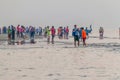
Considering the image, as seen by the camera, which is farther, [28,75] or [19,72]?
[19,72]

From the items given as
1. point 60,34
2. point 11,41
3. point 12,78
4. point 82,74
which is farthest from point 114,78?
point 60,34

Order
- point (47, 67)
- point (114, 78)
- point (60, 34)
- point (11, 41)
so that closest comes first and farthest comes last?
1. point (114, 78)
2. point (47, 67)
3. point (11, 41)
4. point (60, 34)

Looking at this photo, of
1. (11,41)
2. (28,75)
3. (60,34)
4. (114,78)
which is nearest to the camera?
(114,78)

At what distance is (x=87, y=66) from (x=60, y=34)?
3154cm

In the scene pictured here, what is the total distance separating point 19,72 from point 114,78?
3.58 meters

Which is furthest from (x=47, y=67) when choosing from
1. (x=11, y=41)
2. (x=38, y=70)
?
(x=11, y=41)

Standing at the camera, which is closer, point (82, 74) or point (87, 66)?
point (82, 74)

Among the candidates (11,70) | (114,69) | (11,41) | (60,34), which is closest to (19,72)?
(11,70)

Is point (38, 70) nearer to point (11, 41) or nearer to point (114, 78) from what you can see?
point (114, 78)

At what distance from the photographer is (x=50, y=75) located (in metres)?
12.2

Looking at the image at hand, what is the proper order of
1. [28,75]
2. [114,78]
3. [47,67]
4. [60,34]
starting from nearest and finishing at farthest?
1. [114,78]
2. [28,75]
3. [47,67]
4. [60,34]

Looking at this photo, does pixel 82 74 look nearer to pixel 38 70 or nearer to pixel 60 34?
pixel 38 70

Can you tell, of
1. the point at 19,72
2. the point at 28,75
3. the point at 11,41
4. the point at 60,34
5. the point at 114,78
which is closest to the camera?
the point at 114,78

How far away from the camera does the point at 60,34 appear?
46281 mm
